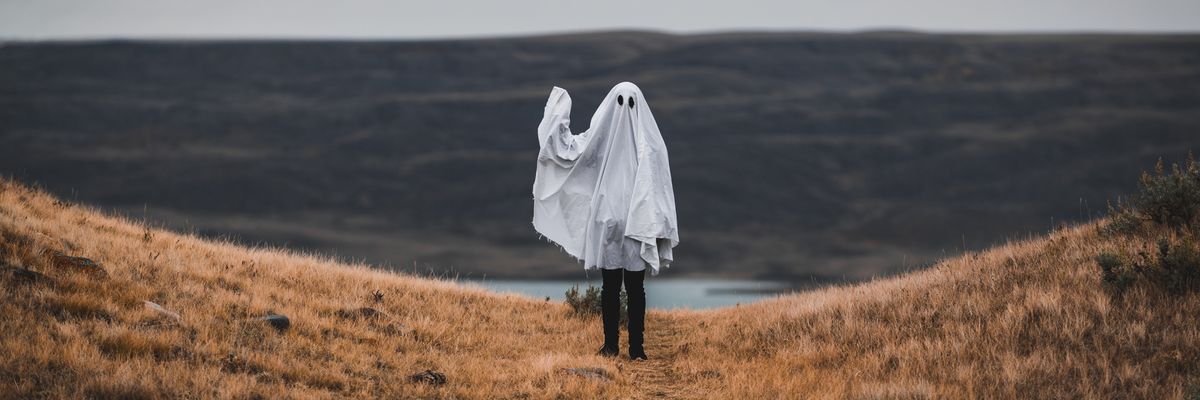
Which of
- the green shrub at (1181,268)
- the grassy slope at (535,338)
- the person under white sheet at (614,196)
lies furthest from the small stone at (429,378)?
the green shrub at (1181,268)

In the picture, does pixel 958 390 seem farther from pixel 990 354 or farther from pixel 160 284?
pixel 160 284

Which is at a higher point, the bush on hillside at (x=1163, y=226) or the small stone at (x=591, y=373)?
the bush on hillside at (x=1163, y=226)

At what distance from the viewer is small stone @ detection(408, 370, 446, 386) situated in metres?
8.52

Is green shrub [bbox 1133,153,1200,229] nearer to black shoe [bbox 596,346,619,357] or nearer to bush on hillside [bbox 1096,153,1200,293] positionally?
bush on hillside [bbox 1096,153,1200,293]

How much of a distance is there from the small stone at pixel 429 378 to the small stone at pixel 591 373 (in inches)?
50.9

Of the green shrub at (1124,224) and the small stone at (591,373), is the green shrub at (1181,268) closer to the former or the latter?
the green shrub at (1124,224)

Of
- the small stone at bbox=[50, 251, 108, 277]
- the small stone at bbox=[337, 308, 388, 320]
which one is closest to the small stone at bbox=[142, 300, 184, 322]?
the small stone at bbox=[50, 251, 108, 277]

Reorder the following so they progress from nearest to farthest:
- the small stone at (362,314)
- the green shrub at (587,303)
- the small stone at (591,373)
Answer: the small stone at (591,373), the small stone at (362,314), the green shrub at (587,303)

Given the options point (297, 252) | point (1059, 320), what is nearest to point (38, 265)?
point (297, 252)

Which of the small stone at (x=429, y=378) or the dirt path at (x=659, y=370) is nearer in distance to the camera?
the small stone at (x=429, y=378)

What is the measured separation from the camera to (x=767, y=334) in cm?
1210

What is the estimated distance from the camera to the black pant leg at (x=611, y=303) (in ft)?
32.5

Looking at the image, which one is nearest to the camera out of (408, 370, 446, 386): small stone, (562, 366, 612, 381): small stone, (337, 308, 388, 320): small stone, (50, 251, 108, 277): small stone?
(408, 370, 446, 386): small stone

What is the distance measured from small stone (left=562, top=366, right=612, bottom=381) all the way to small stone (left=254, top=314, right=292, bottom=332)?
3.06 metres
